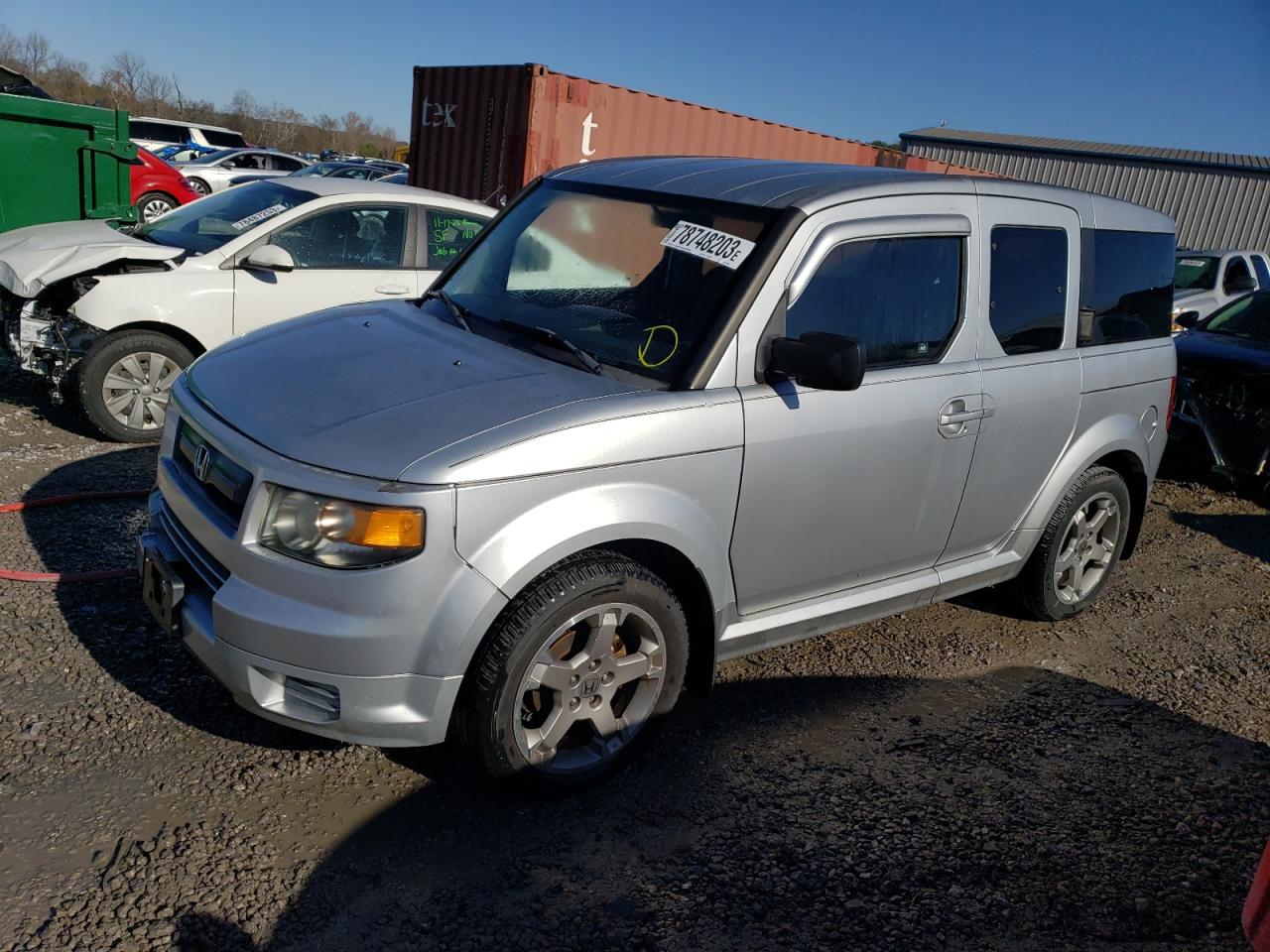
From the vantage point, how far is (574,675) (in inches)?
125

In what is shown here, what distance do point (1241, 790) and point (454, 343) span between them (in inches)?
128

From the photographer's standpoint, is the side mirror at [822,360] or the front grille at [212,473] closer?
the front grille at [212,473]

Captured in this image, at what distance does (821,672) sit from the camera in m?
4.40

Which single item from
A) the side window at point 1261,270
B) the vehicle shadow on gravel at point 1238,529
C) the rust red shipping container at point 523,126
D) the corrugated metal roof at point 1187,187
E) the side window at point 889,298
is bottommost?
the vehicle shadow on gravel at point 1238,529

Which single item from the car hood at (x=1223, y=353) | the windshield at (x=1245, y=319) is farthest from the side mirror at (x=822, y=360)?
the windshield at (x=1245, y=319)

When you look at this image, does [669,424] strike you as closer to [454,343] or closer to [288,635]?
[454,343]

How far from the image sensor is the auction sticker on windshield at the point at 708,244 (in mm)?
3502

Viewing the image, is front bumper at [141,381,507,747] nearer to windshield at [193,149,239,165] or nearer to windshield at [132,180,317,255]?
windshield at [132,180,317,255]

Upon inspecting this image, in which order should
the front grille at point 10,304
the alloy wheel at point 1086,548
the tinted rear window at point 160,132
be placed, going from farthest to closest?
the tinted rear window at point 160,132
the front grille at point 10,304
the alloy wheel at point 1086,548

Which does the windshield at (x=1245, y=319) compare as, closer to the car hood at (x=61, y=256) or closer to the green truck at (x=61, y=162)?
the car hood at (x=61, y=256)

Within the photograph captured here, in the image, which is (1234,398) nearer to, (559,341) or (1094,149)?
(559,341)

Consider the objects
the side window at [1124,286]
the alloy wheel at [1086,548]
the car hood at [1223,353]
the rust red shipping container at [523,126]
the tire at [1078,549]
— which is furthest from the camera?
the rust red shipping container at [523,126]

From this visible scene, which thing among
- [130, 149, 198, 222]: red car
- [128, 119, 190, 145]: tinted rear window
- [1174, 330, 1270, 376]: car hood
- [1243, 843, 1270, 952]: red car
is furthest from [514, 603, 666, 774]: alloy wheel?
[128, 119, 190, 145]: tinted rear window

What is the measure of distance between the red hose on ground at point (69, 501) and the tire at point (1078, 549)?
13.1ft
